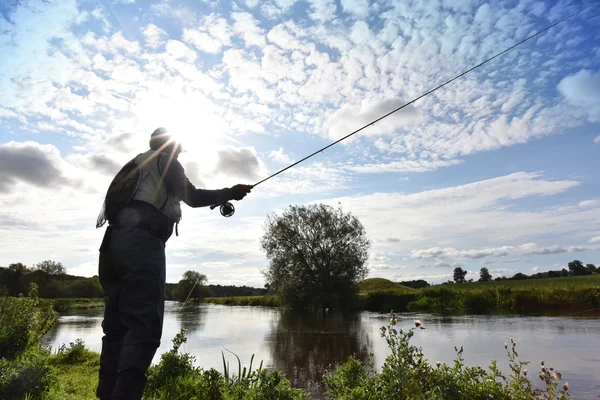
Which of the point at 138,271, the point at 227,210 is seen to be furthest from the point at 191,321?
the point at 138,271

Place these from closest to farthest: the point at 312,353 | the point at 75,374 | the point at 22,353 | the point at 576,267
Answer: the point at 22,353, the point at 75,374, the point at 312,353, the point at 576,267

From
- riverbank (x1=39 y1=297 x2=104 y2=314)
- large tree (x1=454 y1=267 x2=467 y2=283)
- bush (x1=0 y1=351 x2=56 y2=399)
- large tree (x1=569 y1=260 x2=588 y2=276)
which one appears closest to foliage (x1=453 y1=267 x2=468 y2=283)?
large tree (x1=454 y1=267 x2=467 y2=283)

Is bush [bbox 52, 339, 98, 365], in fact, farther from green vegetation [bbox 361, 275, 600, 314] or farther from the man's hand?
green vegetation [bbox 361, 275, 600, 314]

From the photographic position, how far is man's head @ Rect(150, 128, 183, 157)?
11.5ft

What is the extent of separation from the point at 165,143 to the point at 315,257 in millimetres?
27945

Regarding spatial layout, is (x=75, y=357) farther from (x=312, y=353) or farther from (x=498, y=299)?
(x=498, y=299)

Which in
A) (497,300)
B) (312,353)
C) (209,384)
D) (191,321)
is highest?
(497,300)

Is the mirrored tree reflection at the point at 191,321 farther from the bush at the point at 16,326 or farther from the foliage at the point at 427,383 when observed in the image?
the foliage at the point at 427,383

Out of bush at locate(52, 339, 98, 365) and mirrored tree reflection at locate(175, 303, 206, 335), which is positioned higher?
bush at locate(52, 339, 98, 365)

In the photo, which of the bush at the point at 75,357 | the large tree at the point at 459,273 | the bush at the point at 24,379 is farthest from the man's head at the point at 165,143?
the large tree at the point at 459,273

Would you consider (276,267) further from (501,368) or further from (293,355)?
(501,368)

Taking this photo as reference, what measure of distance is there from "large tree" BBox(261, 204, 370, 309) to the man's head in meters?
27.4

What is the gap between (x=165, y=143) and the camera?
352 centimetres

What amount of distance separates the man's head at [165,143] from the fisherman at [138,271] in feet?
0.42
